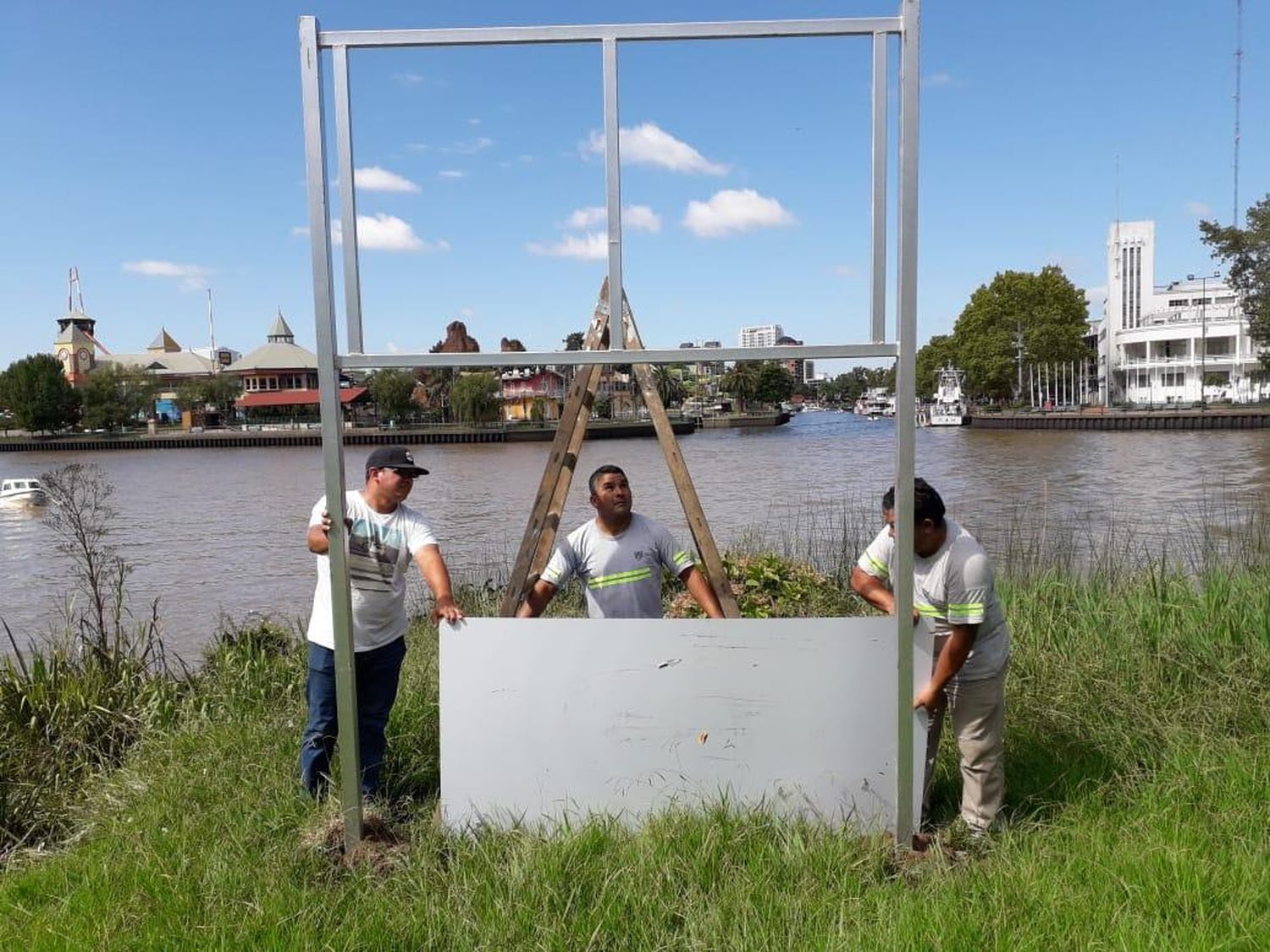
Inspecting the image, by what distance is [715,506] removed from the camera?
2039 cm

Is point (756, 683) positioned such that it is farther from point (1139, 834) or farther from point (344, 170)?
point (344, 170)

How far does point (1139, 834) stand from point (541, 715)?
6.64 feet

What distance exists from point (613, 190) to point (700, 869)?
2195 millimetres

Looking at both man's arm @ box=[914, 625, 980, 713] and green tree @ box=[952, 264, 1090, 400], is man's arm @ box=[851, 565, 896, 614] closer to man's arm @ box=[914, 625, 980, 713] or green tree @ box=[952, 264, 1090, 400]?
man's arm @ box=[914, 625, 980, 713]

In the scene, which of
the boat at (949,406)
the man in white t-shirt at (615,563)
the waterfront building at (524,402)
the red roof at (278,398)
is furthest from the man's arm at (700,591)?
the red roof at (278,398)

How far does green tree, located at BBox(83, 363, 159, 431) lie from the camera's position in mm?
91750

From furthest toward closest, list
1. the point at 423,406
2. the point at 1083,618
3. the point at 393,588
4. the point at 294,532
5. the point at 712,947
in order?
the point at 423,406 < the point at 294,532 < the point at 1083,618 < the point at 393,588 < the point at 712,947

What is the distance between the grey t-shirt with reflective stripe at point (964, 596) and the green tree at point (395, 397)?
6163 cm

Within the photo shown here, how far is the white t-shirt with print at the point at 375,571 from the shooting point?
367 cm

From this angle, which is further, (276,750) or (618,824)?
(276,750)

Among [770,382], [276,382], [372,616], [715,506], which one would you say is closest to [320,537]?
[372,616]

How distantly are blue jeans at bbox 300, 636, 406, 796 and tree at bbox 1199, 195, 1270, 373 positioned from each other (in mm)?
60722

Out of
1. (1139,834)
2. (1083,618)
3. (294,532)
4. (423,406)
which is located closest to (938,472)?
(294,532)

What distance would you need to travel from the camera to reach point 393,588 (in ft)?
12.4
